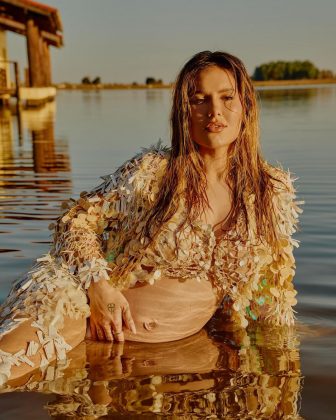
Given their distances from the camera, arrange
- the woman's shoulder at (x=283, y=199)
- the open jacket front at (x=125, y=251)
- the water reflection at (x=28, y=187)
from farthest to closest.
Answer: the water reflection at (x=28, y=187) < the woman's shoulder at (x=283, y=199) < the open jacket front at (x=125, y=251)

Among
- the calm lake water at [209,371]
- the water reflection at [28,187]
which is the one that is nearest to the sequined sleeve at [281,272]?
the calm lake water at [209,371]

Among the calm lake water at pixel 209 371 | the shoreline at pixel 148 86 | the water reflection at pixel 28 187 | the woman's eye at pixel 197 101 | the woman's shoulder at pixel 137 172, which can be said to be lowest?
the shoreline at pixel 148 86

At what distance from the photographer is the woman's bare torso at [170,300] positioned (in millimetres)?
3271

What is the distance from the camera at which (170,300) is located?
329 centimetres

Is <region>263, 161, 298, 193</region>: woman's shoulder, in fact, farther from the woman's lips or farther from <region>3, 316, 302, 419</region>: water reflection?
<region>3, 316, 302, 419</region>: water reflection

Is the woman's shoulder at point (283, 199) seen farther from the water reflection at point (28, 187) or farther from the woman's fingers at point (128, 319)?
the water reflection at point (28, 187)

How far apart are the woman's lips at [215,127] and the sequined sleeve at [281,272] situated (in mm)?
423

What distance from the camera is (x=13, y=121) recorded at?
22.6 metres

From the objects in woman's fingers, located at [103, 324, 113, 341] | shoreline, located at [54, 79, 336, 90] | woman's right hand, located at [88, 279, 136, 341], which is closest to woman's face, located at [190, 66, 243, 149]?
woman's right hand, located at [88, 279, 136, 341]

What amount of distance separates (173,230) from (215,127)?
49cm

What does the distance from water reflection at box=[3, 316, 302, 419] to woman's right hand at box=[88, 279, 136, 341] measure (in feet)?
0.30

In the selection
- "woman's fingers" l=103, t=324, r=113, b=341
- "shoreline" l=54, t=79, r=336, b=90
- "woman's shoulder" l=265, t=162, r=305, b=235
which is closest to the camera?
"woman's fingers" l=103, t=324, r=113, b=341

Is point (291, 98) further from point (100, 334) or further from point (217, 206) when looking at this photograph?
point (100, 334)

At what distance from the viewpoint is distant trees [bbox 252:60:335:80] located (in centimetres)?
10356
